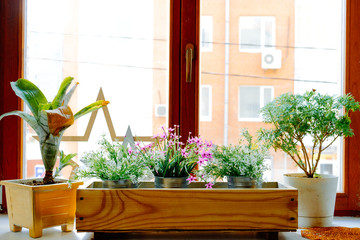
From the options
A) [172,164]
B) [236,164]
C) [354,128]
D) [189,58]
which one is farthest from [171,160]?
[354,128]

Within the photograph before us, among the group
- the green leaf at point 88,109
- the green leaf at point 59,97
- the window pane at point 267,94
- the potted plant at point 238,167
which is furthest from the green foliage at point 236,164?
the green leaf at point 59,97

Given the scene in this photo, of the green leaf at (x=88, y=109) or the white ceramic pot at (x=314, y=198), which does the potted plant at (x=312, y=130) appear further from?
the green leaf at (x=88, y=109)

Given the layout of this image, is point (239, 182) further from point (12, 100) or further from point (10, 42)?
point (10, 42)

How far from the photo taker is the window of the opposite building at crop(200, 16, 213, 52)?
190 centimetres

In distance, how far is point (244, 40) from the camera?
6.24 feet

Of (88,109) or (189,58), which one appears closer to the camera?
(88,109)

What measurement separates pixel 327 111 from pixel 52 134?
3.50 ft

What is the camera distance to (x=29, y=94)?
1.54 metres

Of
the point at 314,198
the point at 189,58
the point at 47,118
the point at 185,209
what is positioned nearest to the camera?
the point at 185,209

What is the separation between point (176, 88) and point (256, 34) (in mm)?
455

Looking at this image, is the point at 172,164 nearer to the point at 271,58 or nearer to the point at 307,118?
the point at 307,118

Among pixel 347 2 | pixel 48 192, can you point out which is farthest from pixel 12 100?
pixel 347 2

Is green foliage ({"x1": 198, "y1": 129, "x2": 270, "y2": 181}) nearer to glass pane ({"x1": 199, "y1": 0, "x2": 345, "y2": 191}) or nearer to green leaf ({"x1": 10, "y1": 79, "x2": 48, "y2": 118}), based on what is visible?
glass pane ({"x1": 199, "y1": 0, "x2": 345, "y2": 191})

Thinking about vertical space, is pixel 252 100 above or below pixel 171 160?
above
